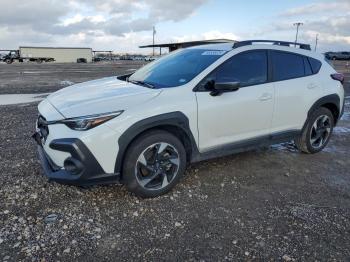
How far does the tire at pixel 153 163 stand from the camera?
3814mm

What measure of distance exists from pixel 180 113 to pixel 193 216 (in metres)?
1.16

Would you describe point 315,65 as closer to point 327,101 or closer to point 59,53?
point 327,101

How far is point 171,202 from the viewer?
4.06m

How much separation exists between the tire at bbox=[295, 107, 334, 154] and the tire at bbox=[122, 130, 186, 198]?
2.49 metres

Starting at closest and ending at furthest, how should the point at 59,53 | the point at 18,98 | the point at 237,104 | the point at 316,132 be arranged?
the point at 237,104
the point at 316,132
the point at 18,98
the point at 59,53

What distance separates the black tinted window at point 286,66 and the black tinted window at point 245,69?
0.21m

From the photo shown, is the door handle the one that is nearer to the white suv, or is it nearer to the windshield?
the white suv

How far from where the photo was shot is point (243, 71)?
15.4 ft

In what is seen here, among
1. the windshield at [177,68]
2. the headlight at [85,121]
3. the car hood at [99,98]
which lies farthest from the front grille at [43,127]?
the windshield at [177,68]

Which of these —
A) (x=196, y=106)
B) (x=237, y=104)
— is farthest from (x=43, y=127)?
(x=237, y=104)

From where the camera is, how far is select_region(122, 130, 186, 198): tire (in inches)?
150

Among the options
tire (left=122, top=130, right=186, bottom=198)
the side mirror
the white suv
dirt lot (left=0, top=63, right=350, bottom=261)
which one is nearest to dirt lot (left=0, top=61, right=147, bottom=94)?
dirt lot (left=0, top=63, right=350, bottom=261)

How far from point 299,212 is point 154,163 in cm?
172

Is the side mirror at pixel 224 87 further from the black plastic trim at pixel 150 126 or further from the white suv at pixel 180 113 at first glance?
the black plastic trim at pixel 150 126
